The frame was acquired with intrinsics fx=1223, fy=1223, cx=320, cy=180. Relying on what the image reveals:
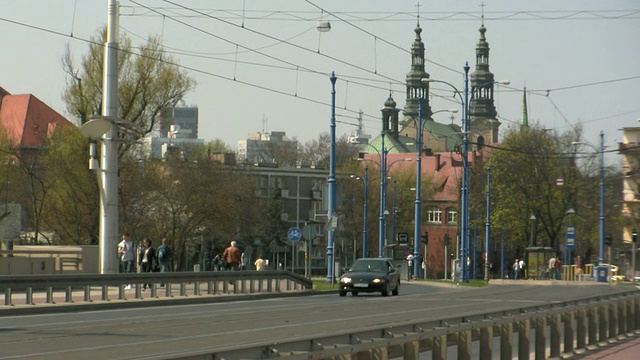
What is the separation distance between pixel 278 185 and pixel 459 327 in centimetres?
11350

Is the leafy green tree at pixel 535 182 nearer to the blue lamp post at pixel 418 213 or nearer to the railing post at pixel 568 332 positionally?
the blue lamp post at pixel 418 213

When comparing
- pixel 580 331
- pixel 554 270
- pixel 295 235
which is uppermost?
pixel 295 235

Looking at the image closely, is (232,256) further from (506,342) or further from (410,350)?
(410,350)

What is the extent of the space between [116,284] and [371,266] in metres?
13.1

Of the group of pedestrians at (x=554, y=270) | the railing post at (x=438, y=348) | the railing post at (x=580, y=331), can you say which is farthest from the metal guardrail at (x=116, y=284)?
the group of pedestrians at (x=554, y=270)

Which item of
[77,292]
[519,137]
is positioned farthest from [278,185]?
[77,292]

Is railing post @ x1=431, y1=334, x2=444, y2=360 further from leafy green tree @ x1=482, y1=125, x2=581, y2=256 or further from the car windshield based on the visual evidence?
leafy green tree @ x1=482, y1=125, x2=581, y2=256

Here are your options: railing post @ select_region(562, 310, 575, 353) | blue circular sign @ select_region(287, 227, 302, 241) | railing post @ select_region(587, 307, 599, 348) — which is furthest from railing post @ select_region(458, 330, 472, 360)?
blue circular sign @ select_region(287, 227, 302, 241)

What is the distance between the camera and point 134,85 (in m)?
56.8

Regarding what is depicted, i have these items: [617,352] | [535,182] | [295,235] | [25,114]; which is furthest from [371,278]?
[25,114]

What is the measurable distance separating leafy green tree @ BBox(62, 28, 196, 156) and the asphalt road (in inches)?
875

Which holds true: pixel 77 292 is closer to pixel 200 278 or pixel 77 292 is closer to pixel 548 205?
pixel 200 278

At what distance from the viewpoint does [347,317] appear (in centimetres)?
2683

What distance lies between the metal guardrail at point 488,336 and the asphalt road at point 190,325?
0.39 meters
